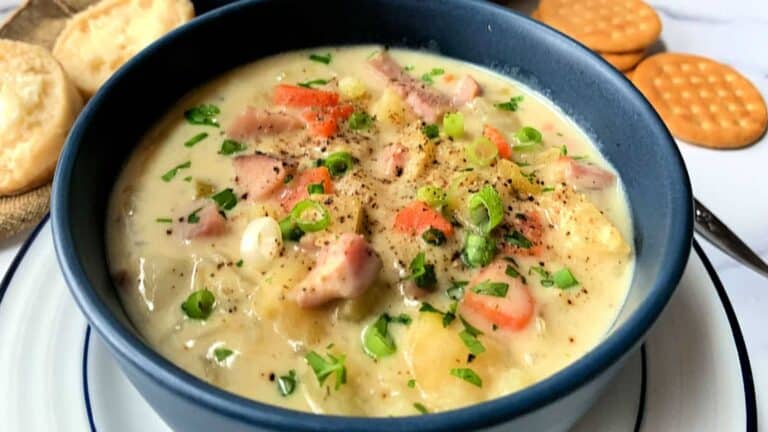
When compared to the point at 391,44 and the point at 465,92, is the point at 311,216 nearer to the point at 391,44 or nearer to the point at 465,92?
the point at 465,92

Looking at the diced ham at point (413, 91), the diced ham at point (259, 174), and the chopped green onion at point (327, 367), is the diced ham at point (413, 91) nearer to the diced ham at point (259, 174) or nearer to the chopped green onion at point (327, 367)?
the diced ham at point (259, 174)

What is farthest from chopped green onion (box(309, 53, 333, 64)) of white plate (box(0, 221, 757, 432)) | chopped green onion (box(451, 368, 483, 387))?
chopped green onion (box(451, 368, 483, 387))

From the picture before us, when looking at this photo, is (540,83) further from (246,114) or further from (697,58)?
(697,58)

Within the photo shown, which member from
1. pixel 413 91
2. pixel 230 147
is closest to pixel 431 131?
pixel 413 91

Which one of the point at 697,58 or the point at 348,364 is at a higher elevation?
the point at 348,364

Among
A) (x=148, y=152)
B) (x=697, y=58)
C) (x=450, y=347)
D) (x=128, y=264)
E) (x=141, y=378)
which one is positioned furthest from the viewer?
(x=697, y=58)

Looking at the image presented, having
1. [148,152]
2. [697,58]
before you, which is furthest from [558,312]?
[697,58]

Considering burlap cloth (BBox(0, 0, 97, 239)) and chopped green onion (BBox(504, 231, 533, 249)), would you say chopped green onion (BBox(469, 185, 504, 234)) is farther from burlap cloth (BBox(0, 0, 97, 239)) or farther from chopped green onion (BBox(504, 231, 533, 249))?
burlap cloth (BBox(0, 0, 97, 239))
